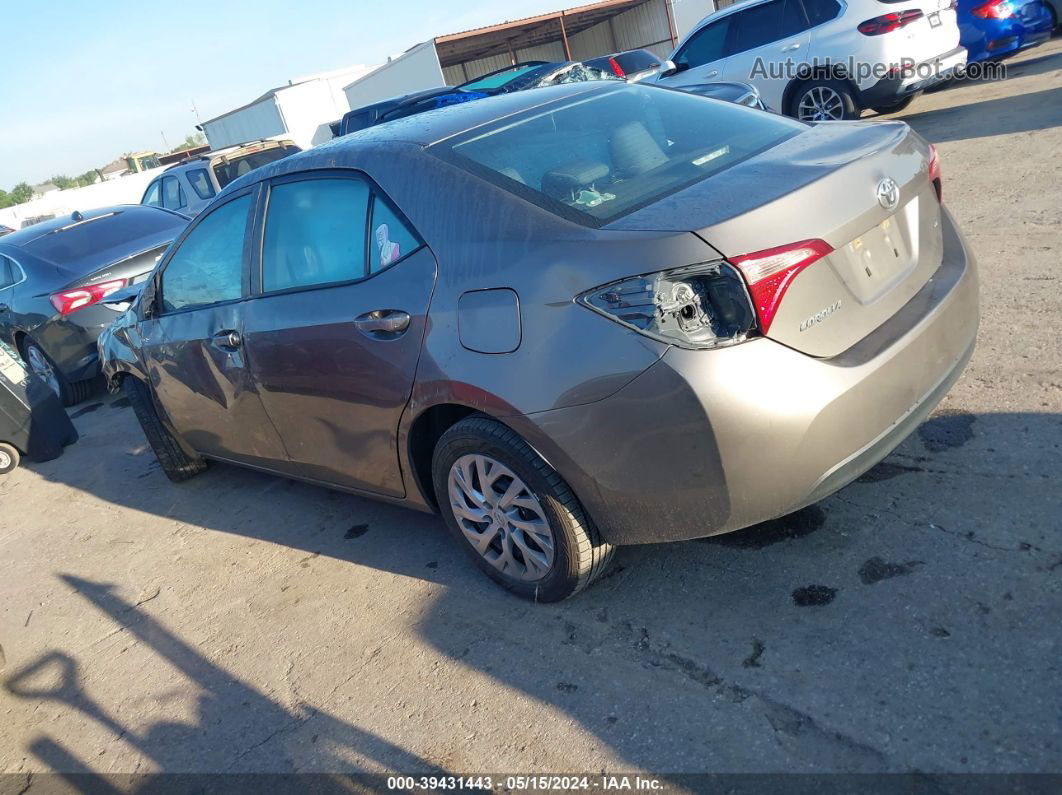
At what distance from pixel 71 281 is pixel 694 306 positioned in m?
6.64

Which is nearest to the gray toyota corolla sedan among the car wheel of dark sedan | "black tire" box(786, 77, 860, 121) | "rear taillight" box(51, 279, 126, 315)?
"rear taillight" box(51, 279, 126, 315)

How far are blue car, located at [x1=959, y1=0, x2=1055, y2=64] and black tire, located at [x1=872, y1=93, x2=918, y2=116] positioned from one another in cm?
90

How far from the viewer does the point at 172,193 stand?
1277cm

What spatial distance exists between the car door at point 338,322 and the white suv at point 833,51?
5.82 meters

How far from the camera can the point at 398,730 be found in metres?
2.71

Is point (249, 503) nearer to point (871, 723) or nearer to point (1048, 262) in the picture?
point (871, 723)

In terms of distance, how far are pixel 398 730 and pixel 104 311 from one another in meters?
5.88

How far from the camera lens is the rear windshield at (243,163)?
1203 centimetres

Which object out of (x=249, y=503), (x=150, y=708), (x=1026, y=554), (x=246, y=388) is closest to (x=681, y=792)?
(x=1026, y=554)

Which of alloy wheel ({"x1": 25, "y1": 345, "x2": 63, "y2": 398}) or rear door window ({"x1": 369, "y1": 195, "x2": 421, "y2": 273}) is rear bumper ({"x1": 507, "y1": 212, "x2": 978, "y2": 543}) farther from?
alloy wheel ({"x1": 25, "y1": 345, "x2": 63, "y2": 398})

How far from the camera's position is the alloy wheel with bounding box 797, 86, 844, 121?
9648mm

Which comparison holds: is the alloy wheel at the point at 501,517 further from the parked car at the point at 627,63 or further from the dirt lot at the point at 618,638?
the parked car at the point at 627,63

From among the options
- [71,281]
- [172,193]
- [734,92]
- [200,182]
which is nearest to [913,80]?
[734,92]

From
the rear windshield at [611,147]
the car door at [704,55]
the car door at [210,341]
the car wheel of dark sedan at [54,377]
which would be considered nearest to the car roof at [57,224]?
the car wheel of dark sedan at [54,377]
